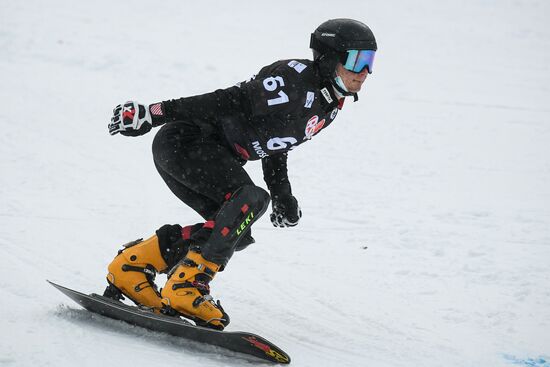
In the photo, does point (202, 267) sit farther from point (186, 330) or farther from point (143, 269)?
point (143, 269)

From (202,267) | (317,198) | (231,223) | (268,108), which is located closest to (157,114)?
(268,108)

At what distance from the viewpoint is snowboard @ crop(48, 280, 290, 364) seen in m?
4.01

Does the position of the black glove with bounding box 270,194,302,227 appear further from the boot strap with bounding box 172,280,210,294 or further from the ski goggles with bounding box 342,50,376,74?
the ski goggles with bounding box 342,50,376,74

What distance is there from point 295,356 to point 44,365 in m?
1.59

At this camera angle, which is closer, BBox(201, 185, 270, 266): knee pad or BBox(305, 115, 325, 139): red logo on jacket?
BBox(201, 185, 270, 266): knee pad

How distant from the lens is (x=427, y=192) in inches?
334

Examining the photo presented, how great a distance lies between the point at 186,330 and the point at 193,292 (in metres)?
0.25

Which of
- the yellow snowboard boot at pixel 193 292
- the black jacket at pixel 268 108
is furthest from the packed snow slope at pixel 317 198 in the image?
the black jacket at pixel 268 108

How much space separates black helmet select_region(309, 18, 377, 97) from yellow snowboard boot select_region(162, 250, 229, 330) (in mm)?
1420

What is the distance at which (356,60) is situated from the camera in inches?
168

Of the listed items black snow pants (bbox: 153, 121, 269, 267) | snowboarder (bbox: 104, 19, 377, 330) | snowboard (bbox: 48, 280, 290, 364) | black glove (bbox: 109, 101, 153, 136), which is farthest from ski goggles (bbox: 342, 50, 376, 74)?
snowboard (bbox: 48, 280, 290, 364)

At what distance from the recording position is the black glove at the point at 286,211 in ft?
15.7

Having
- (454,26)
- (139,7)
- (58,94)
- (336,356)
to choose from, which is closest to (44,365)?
(336,356)

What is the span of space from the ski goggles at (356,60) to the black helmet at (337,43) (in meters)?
0.02
